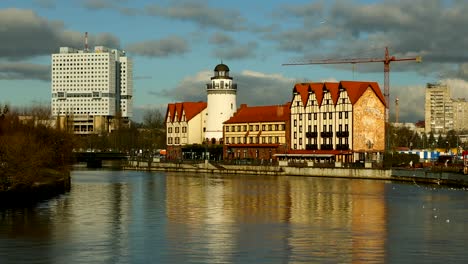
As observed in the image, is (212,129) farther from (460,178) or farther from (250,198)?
(250,198)

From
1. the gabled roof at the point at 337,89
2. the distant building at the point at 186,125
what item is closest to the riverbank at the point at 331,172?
the distant building at the point at 186,125

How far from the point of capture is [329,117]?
118m

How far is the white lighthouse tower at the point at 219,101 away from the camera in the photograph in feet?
463

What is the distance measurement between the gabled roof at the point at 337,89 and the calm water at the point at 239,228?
143 feet

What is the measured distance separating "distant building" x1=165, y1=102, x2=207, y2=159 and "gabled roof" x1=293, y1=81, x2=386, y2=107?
31246 mm

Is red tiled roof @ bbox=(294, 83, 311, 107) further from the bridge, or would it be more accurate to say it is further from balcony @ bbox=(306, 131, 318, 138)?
the bridge

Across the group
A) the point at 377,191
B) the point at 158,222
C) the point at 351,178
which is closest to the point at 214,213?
the point at 158,222

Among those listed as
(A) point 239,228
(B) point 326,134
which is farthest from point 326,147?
(A) point 239,228

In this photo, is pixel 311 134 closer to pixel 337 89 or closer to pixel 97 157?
pixel 337 89

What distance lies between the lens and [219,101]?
468 ft

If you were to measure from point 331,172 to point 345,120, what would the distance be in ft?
37.6

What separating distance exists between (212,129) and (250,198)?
255ft

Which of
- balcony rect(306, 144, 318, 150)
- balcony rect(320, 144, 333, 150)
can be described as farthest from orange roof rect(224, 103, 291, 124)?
balcony rect(320, 144, 333, 150)

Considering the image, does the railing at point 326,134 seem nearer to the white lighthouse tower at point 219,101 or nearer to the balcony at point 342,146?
the balcony at point 342,146
